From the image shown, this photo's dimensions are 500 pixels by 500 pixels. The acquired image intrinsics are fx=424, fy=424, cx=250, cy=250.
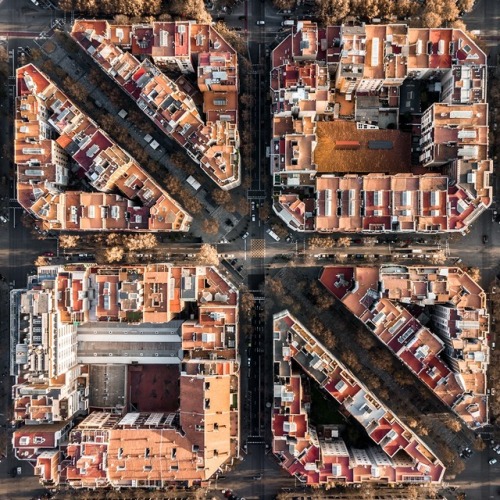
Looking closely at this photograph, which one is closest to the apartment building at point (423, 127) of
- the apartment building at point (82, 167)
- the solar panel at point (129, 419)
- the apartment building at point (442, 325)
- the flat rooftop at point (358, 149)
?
the flat rooftop at point (358, 149)

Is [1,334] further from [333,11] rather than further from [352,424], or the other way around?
[333,11]

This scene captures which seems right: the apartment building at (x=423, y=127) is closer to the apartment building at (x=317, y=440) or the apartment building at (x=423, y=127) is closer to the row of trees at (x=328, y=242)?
the row of trees at (x=328, y=242)

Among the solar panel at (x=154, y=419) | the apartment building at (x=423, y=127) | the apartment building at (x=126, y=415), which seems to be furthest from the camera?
the solar panel at (x=154, y=419)

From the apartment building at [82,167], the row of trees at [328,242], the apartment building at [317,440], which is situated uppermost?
the apartment building at [82,167]

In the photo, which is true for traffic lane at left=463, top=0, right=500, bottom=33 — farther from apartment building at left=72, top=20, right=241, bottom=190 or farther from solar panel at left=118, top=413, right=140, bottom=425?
solar panel at left=118, top=413, right=140, bottom=425

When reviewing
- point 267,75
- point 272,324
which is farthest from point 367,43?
point 272,324

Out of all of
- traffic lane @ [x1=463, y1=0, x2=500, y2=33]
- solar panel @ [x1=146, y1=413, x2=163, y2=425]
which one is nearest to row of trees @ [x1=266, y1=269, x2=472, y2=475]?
solar panel @ [x1=146, y1=413, x2=163, y2=425]

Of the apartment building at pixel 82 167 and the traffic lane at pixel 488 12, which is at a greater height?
the traffic lane at pixel 488 12
